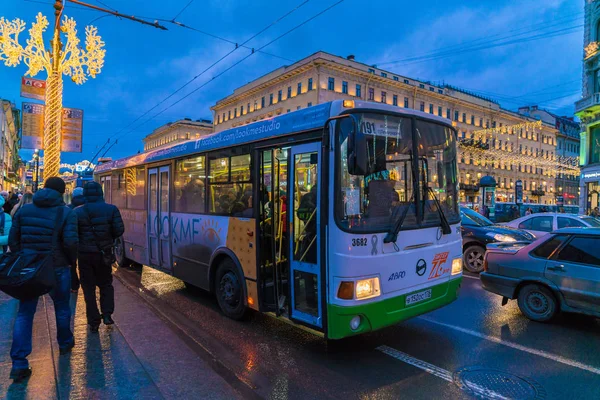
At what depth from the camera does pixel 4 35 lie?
9.50m

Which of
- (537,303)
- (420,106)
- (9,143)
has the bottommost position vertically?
(537,303)

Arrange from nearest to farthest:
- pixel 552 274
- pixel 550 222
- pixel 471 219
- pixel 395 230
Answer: pixel 395 230 < pixel 552 274 < pixel 471 219 < pixel 550 222

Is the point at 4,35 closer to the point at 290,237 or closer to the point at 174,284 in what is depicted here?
the point at 174,284

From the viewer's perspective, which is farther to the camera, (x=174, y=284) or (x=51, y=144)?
(x=51, y=144)

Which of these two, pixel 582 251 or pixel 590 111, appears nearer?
pixel 582 251

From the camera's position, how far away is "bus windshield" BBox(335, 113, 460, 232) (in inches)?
167

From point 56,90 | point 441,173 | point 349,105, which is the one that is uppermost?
point 56,90

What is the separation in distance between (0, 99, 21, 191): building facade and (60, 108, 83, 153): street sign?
125 ft

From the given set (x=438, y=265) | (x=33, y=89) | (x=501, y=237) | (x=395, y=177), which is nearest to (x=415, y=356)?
(x=438, y=265)

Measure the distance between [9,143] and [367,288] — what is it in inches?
2585

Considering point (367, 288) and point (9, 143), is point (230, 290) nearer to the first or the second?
point (367, 288)

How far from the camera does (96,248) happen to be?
5.20m

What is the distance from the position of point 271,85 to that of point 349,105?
201 ft

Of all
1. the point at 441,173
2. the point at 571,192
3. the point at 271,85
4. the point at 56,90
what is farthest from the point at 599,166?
the point at 571,192
